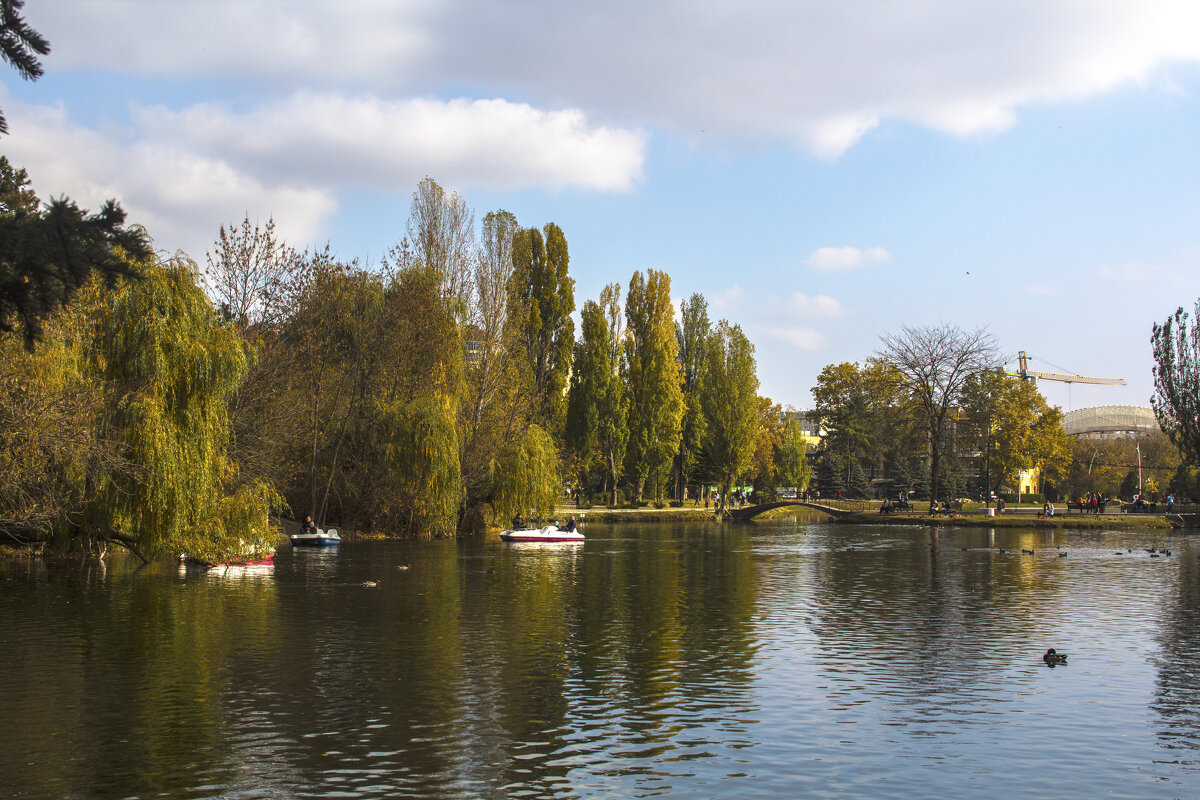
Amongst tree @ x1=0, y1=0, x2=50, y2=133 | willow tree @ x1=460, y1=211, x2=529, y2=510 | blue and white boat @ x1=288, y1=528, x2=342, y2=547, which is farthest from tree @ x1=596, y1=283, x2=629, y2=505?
tree @ x1=0, y1=0, x2=50, y2=133

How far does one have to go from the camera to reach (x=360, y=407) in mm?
56438

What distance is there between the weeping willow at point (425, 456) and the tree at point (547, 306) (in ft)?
67.6

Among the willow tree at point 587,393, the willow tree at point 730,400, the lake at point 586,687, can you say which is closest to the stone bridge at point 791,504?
the willow tree at point 730,400

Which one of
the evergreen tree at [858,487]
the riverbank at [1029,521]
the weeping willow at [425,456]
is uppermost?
the weeping willow at [425,456]

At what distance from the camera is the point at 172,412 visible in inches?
1260

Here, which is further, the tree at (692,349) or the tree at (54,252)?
the tree at (692,349)

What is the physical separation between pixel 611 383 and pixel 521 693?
64712mm

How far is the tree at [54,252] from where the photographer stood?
Answer: 9.21 metres

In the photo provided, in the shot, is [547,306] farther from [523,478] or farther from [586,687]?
[586,687]

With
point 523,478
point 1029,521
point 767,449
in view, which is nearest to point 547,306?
point 523,478

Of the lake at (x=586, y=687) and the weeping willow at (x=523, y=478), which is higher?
the weeping willow at (x=523, y=478)

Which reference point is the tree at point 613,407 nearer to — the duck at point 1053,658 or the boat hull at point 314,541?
the boat hull at point 314,541

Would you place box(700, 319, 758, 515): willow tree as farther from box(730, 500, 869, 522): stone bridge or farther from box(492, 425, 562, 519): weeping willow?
box(492, 425, 562, 519): weeping willow

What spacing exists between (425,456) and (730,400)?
44198 millimetres
